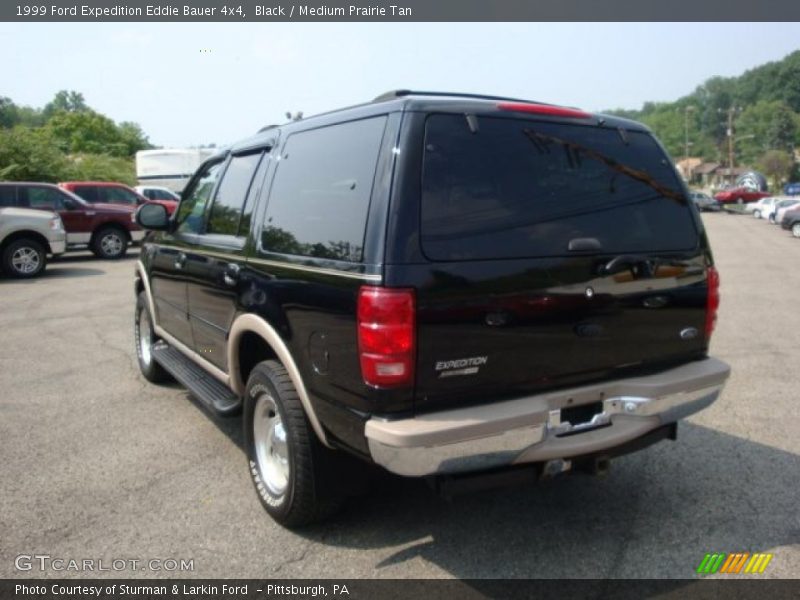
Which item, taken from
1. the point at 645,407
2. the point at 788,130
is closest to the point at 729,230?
the point at 645,407

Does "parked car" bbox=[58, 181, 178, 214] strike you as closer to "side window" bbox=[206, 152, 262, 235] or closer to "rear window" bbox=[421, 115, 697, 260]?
"side window" bbox=[206, 152, 262, 235]

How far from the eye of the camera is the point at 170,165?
99.2 feet

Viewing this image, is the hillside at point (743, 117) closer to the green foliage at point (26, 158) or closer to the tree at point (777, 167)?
the tree at point (777, 167)

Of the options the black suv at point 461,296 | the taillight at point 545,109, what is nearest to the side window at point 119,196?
the black suv at point 461,296

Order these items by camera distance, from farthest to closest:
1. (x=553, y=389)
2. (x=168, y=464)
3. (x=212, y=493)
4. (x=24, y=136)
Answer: (x=24, y=136)
(x=168, y=464)
(x=212, y=493)
(x=553, y=389)

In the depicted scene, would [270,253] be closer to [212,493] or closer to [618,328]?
[212,493]

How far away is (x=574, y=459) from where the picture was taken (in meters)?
2.93

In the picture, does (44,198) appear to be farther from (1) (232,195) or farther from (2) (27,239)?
(1) (232,195)

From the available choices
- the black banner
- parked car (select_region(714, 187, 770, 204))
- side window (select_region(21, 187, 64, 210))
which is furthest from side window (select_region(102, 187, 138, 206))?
parked car (select_region(714, 187, 770, 204))

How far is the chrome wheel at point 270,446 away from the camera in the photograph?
3.43 meters

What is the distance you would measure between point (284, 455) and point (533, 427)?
139 cm

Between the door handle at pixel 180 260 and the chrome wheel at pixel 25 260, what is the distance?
10.5m

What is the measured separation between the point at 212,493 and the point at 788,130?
113 metres

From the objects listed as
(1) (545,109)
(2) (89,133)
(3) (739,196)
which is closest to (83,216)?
(1) (545,109)
